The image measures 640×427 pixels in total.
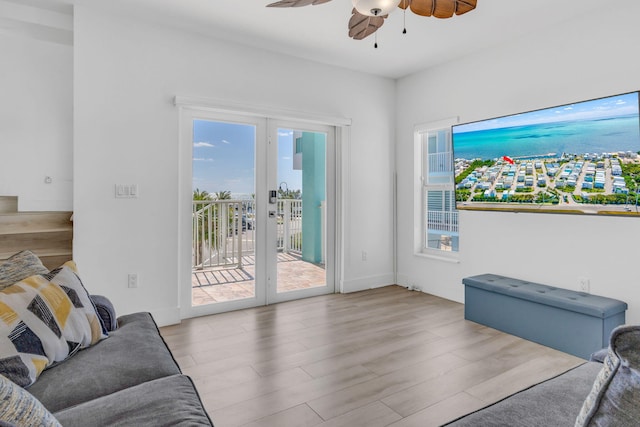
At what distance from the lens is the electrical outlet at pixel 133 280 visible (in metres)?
3.16

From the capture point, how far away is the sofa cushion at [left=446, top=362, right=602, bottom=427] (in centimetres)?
100

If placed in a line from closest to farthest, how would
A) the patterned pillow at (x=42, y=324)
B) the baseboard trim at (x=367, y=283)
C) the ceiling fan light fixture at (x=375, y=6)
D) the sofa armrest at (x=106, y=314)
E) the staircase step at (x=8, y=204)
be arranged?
the patterned pillow at (x=42, y=324) < the ceiling fan light fixture at (x=375, y=6) < the sofa armrest at (x=106, y=314) < the staircase step at (x=8, y=204) < the baseboard trim at (x=367, y=283)

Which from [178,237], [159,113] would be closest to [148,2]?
[159,113]

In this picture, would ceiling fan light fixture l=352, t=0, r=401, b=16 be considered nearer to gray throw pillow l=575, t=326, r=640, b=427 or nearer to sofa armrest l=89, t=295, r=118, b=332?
gray throw pillow l=575, t=326, r=640, b=427

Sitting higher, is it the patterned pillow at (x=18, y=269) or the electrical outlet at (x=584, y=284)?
the patterned pillow at (x=18, y=269)

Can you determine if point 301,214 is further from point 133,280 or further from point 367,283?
point 133,280

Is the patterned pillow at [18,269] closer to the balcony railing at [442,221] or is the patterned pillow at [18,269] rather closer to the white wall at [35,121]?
the white wall at [35,121]

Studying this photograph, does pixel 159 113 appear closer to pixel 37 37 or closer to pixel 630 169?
pixel 37 37

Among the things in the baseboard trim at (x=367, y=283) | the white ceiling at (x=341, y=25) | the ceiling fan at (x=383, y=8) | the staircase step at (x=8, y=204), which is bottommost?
the baseboard trim at (x=367, y=283)

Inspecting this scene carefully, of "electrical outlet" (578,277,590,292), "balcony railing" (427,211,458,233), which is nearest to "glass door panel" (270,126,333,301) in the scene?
"balcony railing" (427,211,458,233)

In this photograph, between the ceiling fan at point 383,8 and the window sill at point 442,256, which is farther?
the window sill at point 442,256

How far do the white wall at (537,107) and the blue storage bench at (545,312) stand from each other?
0.21 meters

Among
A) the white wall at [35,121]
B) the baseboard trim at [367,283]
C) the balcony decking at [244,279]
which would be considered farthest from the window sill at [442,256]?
the white wall at [35,121]

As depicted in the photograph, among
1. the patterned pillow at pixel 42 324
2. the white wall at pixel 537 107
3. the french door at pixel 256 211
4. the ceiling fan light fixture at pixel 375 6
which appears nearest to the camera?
the patterned pillow at pixel 42 324
